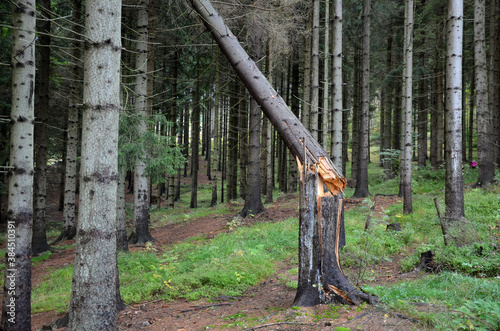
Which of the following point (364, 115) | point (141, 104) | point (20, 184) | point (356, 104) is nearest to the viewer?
point (20, 184)

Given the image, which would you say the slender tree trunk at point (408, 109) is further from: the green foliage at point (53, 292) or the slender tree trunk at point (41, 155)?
the slender tree trunk at point (41, 155)

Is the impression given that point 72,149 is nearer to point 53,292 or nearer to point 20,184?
point 53,292

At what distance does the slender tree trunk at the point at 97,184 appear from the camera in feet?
11.5

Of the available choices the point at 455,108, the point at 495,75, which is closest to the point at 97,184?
the point at 455,108

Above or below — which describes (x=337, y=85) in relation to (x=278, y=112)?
above

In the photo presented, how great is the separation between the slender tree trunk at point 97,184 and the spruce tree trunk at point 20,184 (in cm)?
224

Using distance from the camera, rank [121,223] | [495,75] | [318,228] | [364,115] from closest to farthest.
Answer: [318,228] < [121,223] < [495,75] < [364,115]

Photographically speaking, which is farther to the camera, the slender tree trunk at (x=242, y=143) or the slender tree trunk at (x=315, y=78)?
the slender tree trunk at (x=242, y=143)

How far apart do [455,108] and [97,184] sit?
24.1ft

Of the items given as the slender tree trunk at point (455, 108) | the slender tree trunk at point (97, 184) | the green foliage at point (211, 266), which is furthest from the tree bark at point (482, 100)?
the slender tree trunk at point (97, 184)

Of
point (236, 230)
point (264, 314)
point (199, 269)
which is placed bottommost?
point (199, 269)

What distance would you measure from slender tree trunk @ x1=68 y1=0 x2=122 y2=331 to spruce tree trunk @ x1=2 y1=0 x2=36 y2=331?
224 centimetres

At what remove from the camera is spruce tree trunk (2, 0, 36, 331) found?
Result: 501 centimetres

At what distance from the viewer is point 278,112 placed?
14.5ft
